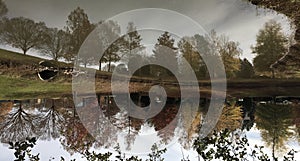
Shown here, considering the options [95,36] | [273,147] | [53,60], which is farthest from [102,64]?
[273,147]

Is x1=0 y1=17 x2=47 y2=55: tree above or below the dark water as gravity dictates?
above

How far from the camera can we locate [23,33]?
19.3 feet

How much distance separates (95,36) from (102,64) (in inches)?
31.2

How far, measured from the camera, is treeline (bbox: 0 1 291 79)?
5734mm

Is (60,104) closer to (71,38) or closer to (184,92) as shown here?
(71,38)

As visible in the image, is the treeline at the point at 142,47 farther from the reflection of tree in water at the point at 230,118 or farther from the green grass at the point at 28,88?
the reflection of tree in water at the point at 230,118

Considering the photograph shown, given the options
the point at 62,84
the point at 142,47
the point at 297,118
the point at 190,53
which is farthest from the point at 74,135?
the point at 190,53

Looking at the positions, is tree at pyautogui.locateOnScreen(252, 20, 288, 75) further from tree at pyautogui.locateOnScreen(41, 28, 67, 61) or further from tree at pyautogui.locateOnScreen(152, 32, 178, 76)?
tree at pyautogui.locateOnScreen(41, 28, 67, 61)

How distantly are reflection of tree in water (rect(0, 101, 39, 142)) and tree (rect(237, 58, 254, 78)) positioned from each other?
4.92 meters

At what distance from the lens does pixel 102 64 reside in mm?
5867

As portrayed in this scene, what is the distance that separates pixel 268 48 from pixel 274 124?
3.06 m

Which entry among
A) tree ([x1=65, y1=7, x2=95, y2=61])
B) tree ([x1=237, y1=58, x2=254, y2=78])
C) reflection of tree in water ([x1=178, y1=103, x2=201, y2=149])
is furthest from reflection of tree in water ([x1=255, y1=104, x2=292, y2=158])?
tree ([x1=65, y1=7, x2=95, y2=61])

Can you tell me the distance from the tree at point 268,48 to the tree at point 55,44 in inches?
202

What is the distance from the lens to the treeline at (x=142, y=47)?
573cm
